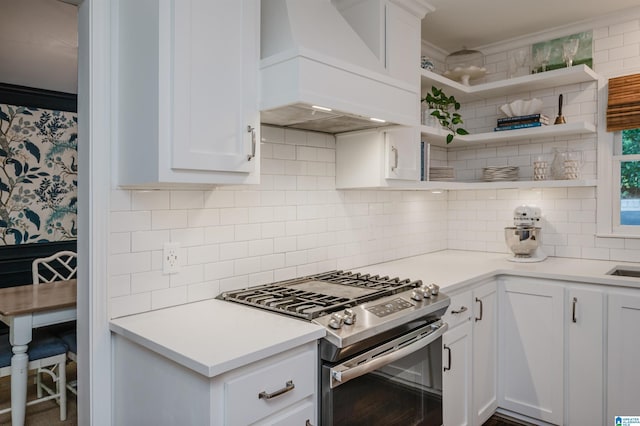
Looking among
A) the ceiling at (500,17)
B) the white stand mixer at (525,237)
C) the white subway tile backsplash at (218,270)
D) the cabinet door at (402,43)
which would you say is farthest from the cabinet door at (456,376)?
the ceiling at (500,17)

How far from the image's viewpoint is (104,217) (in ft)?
5.45

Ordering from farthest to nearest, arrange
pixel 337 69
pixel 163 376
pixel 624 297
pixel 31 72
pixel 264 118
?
pixel 31 72, pixel 624 297, pixel 264 118, pixel 337 69, pixel 163 376

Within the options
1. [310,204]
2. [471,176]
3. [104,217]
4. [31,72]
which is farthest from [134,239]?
A: [31,72]

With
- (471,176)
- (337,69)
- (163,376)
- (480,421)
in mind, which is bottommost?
(480,421)

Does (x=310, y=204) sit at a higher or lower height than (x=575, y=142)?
lower

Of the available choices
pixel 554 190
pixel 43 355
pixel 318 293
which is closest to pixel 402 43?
pixel 318 293

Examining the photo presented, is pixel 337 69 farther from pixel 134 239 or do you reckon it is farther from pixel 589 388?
pixel 589 388

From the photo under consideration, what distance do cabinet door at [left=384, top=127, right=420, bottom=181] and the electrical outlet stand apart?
1177mm

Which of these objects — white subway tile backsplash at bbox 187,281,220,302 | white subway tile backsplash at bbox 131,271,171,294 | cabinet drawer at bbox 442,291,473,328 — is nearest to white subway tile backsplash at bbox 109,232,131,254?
white subway tile backsplash at bbox 131,271,171,294

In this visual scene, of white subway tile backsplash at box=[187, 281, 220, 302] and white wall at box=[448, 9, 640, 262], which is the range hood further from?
white wall at box=[448, 9, 640, 262]

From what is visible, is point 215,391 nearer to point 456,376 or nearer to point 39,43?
point 456,376

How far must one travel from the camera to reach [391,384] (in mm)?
1801

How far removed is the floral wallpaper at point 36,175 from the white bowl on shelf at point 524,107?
Answer: 407cm

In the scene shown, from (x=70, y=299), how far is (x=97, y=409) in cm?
108
